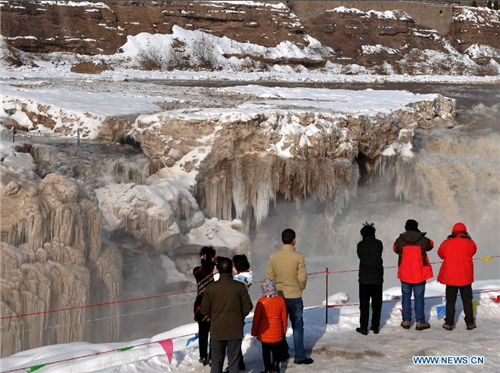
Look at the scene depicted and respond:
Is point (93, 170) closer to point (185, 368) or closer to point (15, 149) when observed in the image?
point (15, 149)

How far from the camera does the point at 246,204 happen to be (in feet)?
57.3

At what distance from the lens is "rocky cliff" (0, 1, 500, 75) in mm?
48531

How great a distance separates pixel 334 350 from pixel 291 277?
1.10 m

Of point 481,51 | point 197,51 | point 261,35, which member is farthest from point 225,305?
point 481,51

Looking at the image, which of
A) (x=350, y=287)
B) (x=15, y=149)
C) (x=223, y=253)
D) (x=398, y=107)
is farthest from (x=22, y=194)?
(x=398, y=107)

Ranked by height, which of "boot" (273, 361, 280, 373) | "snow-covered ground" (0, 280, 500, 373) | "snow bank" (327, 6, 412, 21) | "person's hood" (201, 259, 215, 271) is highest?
"snow bank" (327, 6, 412, 21)

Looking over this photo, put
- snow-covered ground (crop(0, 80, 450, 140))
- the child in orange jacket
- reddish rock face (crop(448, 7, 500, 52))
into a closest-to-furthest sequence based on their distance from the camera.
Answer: the child in orange jacket
snow-covered ground (crop(0, 80, 450, 140))
reddish rock face (crop(448, 7, 500, 52))

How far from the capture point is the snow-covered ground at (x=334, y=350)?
7363 millimetres

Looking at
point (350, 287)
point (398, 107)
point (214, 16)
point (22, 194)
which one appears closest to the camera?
point (22, 194)

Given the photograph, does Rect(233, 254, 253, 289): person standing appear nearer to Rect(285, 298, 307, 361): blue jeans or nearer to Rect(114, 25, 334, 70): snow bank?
Rect(285, 298, 307, 361): blue jeans

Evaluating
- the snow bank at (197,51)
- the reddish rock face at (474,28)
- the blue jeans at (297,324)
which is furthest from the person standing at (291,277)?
the reddish rock face at (474,28)

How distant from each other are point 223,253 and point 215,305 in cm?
934

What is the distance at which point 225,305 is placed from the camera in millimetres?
6535

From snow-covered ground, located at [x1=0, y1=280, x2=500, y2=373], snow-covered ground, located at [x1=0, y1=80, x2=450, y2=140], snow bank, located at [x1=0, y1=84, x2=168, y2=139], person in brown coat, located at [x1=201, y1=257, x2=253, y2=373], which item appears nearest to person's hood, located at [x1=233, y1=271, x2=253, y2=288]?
person in brown coat, located at [x1=201, y1=257, x2=253, y2=373]
